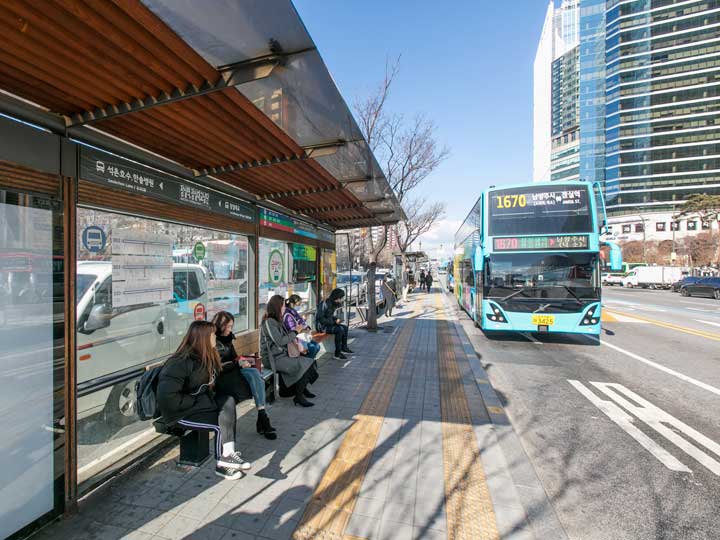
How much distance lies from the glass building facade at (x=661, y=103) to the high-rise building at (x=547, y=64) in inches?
1334

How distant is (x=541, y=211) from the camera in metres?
8.02

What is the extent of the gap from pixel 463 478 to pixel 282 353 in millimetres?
2514

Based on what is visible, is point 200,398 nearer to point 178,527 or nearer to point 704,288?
point 178,527

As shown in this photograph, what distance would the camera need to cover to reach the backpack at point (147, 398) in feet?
9.32

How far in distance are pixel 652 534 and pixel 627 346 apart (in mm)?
7736

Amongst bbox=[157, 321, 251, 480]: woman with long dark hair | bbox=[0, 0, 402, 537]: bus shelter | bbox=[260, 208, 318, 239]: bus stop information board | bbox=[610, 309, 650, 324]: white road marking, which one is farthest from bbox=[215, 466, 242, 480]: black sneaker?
bbox=[610, 309, 650, 324]: white road marking

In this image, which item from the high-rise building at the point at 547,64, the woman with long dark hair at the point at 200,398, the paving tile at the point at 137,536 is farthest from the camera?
the high-rise building at the point at 547,64

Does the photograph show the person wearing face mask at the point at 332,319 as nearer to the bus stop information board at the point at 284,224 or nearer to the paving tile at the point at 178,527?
the bus stop information board at the point at 284,224

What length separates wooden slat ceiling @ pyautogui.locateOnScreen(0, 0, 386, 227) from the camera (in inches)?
68.7

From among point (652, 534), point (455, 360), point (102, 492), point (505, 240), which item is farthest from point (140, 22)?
point (505, 240)

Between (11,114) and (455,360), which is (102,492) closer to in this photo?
(11,114)

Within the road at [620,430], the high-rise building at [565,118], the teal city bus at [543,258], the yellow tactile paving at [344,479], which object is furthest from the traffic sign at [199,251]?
the high-rise building at [565,118]

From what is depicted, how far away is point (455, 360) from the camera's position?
706cm

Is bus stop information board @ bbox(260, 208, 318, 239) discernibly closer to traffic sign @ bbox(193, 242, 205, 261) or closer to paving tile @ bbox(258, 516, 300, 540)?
traffic sign @ bbox(193, 242, 205, 261)
